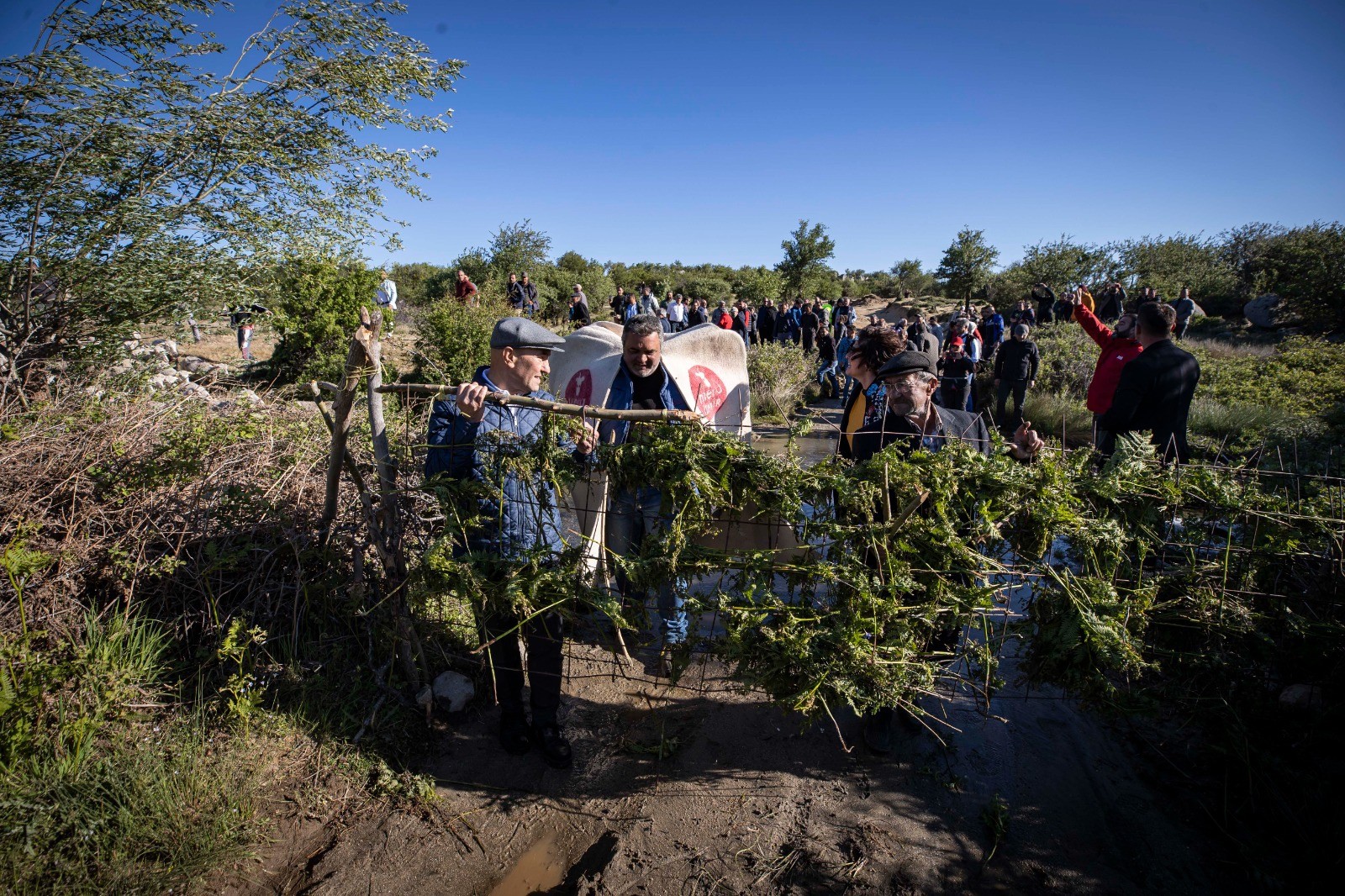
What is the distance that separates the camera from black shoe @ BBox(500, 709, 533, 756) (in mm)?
3162

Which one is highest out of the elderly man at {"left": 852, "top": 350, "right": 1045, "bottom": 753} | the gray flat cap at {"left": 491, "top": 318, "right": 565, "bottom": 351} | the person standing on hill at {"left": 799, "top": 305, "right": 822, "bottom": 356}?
the person standing on hill at {"left": 799, "top": 305, "right": 822, "bottom": 356}

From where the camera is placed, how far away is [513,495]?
280cm

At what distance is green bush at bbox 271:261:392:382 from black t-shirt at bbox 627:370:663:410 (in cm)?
765

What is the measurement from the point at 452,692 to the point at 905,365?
120 inches

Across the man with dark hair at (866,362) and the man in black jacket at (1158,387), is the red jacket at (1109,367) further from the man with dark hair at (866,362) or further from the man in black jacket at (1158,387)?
the man with dark hair at (866,362)

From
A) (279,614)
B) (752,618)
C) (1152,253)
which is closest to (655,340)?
(752,618)

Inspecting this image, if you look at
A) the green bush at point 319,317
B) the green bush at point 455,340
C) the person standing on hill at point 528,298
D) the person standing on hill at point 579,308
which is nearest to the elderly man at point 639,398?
the green bush at point 319,317

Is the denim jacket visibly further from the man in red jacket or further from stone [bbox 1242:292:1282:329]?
stone [bbox 1242:292:1282:329]

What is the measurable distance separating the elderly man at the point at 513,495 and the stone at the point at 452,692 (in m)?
0.29

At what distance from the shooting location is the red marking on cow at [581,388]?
15.1 ft

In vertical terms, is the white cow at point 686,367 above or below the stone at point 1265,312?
below

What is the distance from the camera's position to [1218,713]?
8.18ft

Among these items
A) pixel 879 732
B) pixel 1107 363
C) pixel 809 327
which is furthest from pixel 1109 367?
pixel 809 327

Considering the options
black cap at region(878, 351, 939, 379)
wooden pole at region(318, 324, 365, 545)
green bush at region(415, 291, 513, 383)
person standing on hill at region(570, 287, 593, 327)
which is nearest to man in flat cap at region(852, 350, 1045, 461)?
black cap at region(878, 351, 939, 379)
